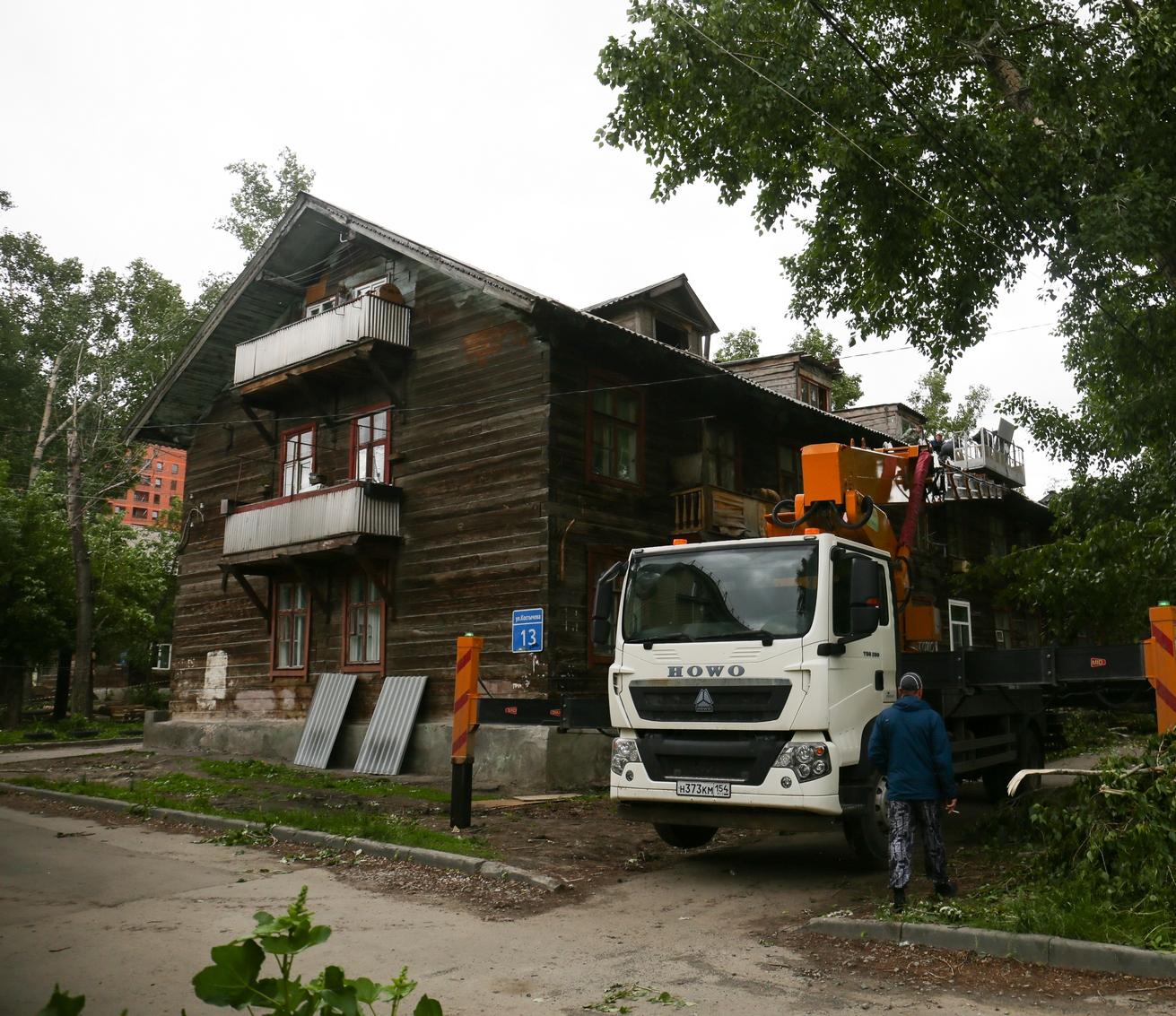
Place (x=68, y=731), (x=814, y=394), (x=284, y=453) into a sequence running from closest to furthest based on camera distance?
(x=284, y=453), (x=814, y=394), (x=68, y=731)

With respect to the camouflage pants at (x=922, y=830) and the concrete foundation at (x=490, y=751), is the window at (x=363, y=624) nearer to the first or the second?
the concrete foundation at (x=490, y=751)

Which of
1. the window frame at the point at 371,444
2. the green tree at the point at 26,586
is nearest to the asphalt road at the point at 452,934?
the window frame at the point at 371,444

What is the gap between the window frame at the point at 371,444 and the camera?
19688 mm

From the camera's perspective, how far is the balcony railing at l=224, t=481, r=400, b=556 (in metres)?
18.6

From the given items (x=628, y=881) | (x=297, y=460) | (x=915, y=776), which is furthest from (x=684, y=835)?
(x=297, y=460)

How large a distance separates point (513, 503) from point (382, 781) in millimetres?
4863

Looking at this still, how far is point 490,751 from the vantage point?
53.7 ft

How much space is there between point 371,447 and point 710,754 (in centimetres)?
1300

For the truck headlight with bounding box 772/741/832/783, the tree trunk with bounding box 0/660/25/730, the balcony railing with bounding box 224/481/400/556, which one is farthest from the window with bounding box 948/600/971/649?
the tree trunk with bounding box 0/660/25/730

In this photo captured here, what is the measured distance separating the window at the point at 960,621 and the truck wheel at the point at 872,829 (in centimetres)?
2010

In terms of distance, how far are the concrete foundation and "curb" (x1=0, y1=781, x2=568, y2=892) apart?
15.6ft

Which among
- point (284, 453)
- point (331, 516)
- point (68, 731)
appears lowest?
point (68, 731)

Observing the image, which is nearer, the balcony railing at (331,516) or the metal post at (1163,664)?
the metal post at (1163,664)

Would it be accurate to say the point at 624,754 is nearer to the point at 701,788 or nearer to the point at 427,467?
the point at 701,788
